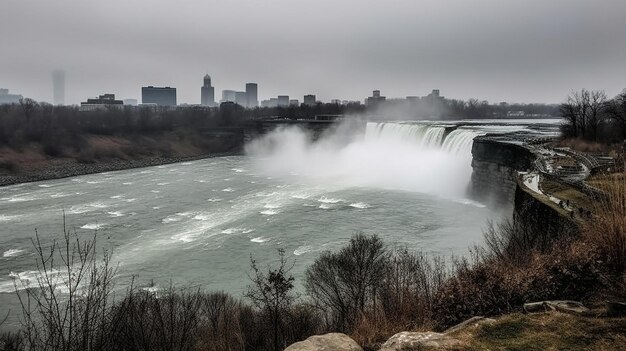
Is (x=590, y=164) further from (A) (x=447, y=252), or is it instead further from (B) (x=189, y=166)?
(B) (x=189, y=166)

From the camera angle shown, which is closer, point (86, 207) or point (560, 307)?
point (560, 307)

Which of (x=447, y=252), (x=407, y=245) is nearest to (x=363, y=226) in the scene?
(x=407, y=245)

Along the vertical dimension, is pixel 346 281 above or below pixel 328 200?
above

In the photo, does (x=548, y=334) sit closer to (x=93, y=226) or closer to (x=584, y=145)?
(x=93, y=226)

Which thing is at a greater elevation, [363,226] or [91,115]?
[91,115]

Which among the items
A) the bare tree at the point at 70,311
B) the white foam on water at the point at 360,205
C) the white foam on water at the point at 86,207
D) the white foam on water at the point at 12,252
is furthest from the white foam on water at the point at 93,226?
the white foam on water at the point at 360,205

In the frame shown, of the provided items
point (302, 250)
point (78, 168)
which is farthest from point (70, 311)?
point (78, 168)

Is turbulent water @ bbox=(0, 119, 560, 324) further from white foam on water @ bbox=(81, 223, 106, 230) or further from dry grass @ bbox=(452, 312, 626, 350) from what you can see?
dry grass @ bbox=(452, 312, 626, 350)
